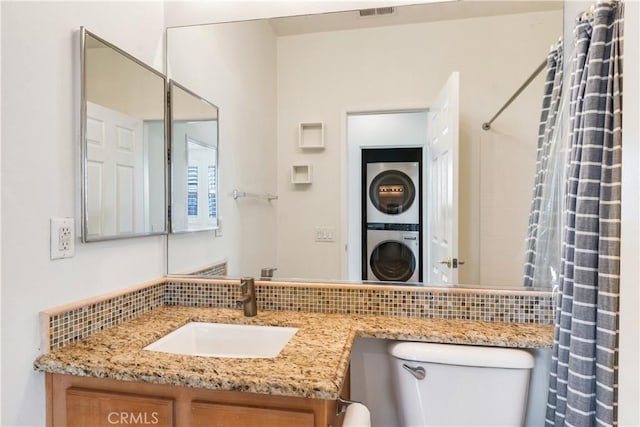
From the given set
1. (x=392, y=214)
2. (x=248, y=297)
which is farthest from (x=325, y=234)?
(x=248, y=297)

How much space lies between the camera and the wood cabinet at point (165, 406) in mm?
905

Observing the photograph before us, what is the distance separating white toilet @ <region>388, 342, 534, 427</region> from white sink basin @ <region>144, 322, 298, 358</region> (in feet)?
1.39

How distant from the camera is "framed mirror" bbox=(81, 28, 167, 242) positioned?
1.17 m

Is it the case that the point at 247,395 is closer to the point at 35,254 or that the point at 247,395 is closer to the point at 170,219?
the point at 35,254

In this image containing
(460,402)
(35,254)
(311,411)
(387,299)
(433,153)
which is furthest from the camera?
(433,153)

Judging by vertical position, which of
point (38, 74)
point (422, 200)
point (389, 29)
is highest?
point (389, 29)

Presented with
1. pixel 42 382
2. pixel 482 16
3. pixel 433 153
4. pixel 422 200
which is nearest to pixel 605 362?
pixel 422 200

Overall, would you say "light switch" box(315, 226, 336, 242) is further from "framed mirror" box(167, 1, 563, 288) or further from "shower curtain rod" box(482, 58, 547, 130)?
"shower curtain rod" box(482, 58, 547, 130)

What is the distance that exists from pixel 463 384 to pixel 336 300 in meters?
0.54

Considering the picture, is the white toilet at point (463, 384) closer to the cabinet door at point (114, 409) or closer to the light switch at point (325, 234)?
the light switch at point (325, 234)

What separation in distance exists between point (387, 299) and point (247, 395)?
0.70 metres

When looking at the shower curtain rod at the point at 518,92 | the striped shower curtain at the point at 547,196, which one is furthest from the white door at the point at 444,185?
the striped shower curtain at the point at 547,196

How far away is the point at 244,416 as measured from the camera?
0.92m

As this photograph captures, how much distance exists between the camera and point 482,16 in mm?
1533
